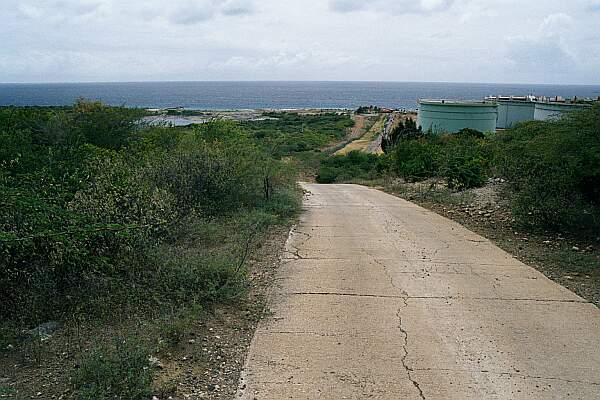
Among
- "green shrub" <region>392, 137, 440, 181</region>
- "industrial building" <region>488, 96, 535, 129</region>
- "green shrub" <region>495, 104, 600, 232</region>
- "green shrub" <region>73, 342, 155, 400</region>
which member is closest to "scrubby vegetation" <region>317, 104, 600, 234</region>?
"green shrub" <region>495, 104, 600, 232</region>

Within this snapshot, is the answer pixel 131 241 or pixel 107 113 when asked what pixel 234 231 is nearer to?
pixel 131 241

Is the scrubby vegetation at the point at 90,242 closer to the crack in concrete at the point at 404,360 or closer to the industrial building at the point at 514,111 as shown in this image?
the crack in concrete at the point at 404,360

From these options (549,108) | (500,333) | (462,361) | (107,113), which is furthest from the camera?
(549,108)

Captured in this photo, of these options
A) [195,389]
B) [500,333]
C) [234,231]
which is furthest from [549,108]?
[195,389]

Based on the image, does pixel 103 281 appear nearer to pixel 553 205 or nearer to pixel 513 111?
pixel 553 205

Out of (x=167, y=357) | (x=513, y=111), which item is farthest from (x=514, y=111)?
(x=167, y=357)

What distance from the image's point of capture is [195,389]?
16.9 feet

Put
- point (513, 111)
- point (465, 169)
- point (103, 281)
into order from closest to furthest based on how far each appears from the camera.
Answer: point (103, 281)
point (465, 169)
point (513, 111)

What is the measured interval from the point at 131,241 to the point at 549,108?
3492 centimetres

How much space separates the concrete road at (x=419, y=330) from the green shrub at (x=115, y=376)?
0.83 metres

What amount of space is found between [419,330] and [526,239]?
5341 mm

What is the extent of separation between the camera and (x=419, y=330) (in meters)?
6.48

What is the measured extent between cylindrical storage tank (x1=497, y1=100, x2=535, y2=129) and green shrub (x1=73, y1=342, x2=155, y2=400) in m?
44.9

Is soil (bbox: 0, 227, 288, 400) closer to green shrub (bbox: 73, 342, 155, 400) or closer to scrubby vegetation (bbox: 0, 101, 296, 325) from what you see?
green shrub (bbox: 73, 342, 155, 400)
